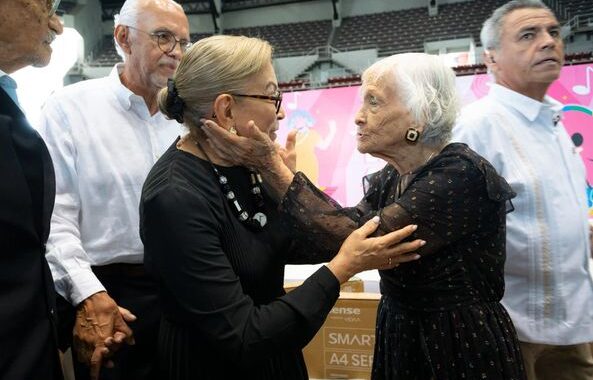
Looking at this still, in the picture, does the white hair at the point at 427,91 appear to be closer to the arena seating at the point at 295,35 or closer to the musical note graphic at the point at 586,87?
the musical note graphic at the point at 586,87

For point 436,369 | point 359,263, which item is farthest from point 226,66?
point 436,369

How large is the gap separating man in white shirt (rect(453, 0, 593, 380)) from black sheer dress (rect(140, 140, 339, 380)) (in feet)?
2.87

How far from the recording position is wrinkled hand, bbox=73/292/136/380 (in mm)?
1169

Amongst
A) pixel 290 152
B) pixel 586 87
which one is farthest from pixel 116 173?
pixel 586 87

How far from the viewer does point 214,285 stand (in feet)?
3.06

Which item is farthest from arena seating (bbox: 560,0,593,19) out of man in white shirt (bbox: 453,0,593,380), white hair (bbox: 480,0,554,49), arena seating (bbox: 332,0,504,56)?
man in white shirt (bbox: 453,0,593,380)

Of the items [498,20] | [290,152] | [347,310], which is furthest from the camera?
[347,310]

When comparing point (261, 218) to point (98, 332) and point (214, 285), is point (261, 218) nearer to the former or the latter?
point (214, 285)

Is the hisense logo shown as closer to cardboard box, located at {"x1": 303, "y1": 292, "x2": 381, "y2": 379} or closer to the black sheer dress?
cardboard box, located at {"x1": 303, "y1": 292, "x2": 381, "y2": 379}

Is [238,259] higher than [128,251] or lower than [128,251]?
higher

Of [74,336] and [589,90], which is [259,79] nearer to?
[74,336]

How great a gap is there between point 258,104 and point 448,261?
1.93ft

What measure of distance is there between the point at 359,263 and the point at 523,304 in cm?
83

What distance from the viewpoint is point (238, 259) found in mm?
1021
